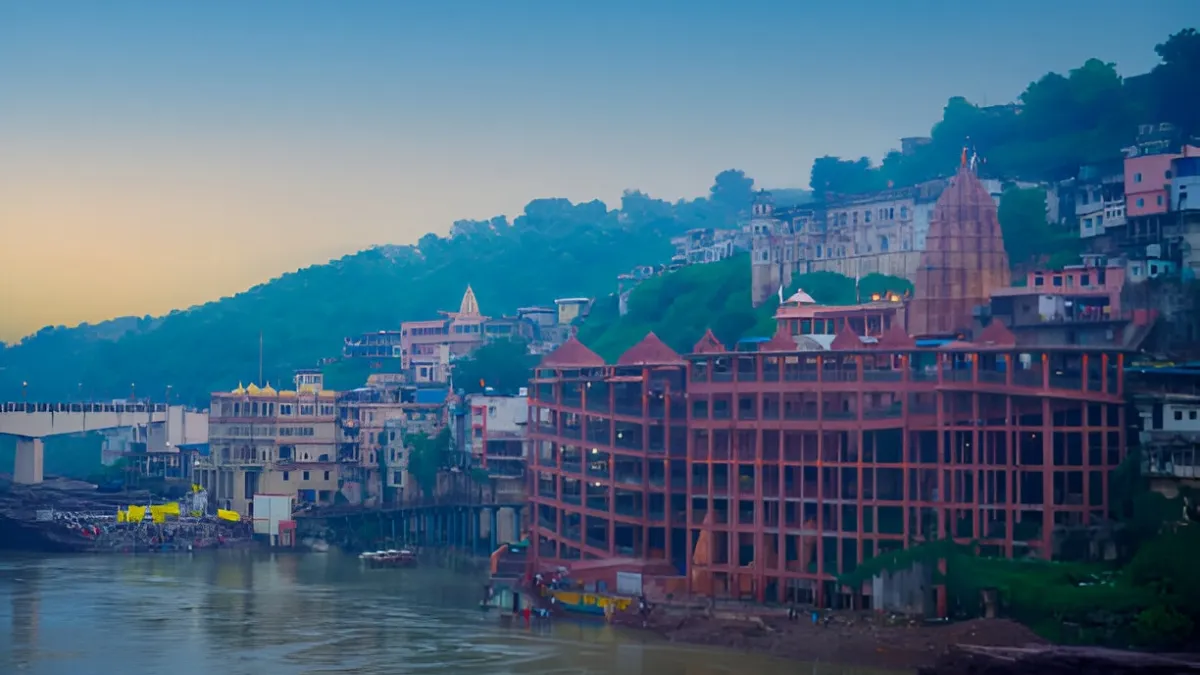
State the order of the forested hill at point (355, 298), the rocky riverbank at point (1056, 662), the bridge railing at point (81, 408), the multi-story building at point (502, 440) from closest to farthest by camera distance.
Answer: the rocky riverbank at point (1056, 662)
the multi-story building at point (502, 440)
the bridge railing at point (81, 408)
the forested hill at point (355, 298)

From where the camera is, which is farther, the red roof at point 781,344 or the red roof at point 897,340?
the red roof at point 781,344

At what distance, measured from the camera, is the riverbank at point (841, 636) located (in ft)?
150

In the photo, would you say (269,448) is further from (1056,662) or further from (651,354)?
(1056,662)

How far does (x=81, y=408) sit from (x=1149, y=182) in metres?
62.9

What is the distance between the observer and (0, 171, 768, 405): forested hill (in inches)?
5566

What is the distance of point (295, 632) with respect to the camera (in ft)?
176

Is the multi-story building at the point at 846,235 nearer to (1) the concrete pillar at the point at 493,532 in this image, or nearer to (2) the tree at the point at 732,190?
(1) the concrete pillar at the point at 493,532

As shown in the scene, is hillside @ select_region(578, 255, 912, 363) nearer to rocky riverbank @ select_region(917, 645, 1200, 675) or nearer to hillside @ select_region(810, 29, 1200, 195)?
hillside @ select_region(810, 29, 1200, 195)

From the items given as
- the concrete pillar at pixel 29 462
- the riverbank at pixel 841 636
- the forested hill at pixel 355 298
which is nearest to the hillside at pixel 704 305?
the riverbank at pixel 841 636

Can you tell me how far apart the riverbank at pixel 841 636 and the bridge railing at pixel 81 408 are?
186ft

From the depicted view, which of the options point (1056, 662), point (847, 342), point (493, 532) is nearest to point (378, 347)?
point (493, 532)

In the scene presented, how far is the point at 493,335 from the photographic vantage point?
10569cm

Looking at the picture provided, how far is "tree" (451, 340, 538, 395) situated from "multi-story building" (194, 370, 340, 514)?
6.88m

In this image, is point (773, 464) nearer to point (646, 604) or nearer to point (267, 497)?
point (646, 604)
